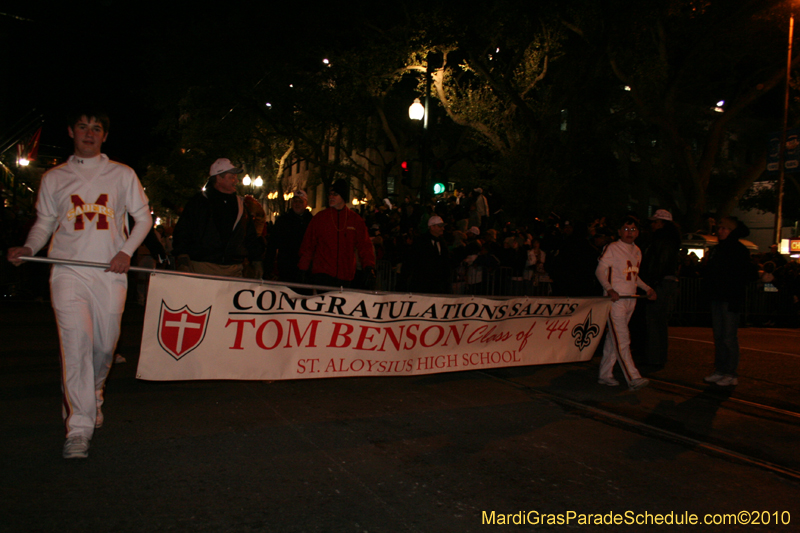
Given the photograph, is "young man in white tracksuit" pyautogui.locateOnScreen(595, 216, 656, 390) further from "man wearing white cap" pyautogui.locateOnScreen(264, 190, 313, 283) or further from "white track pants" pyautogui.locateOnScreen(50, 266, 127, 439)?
"white track pants" pyautogui.locateOnScreen(50, 266, 127, 439)

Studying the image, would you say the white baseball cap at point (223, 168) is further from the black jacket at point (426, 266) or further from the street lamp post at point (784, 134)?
the street lamp post at point (784, 134)

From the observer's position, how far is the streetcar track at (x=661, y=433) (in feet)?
15.8

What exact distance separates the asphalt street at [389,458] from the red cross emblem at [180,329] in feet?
1.97

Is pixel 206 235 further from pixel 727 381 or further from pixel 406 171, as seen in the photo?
pixel 406 171

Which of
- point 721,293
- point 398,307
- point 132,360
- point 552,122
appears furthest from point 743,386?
point 552,122

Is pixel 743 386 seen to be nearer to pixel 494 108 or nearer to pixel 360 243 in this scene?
pixel 360 243

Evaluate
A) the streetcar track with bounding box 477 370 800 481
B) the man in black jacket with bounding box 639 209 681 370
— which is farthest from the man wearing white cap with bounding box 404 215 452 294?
the man in black jacket with bounding box 639 209 681 370

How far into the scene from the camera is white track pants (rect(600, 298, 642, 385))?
722 cm

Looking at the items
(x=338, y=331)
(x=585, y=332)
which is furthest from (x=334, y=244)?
(x=585, y=332)

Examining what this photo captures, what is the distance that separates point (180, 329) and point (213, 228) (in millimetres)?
1619

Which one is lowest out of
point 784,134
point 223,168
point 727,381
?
point 727,381

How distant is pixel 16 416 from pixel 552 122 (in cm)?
2047

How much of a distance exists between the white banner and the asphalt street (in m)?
0.36

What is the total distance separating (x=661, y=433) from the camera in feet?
18.2
